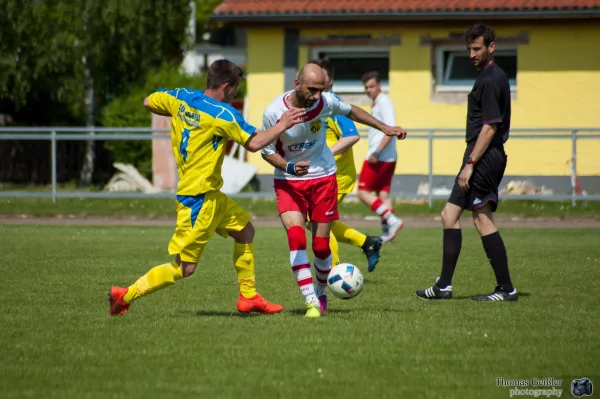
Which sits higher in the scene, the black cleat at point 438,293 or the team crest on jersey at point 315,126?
the team crest on jersey at point 315,126

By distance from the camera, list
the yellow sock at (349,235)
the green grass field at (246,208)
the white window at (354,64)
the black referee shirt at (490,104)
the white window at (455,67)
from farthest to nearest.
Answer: the white window at (354,64) < the white window at (455,67) < the green grass field at (246,208) < the yellow sock at (349,235) < the black referee shirt at (490,104)

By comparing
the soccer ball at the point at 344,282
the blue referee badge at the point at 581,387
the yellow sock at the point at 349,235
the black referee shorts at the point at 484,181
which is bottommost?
the blue referee badge at the point at 581,387

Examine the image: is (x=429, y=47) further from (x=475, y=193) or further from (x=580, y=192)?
(x=475, y=193)

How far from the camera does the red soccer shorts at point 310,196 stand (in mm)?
8625

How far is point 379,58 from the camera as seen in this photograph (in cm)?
2416

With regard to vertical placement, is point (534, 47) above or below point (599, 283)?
above

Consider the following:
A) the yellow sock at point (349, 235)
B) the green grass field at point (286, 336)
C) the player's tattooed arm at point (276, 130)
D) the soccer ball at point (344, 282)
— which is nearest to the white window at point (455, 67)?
the green grass field at point (286, 336)

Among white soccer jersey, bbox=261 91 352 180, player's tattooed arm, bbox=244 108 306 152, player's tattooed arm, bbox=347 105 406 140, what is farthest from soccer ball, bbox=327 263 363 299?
player's tattooed arm, bbox=244 108 306 152

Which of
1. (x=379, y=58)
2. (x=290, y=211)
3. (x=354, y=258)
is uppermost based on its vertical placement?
(x=379, y=58)

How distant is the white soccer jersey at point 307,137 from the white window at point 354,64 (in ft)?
50.8

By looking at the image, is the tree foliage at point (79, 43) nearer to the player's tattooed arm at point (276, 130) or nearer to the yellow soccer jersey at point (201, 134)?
the yellow soccer jersey at point (201, 134)

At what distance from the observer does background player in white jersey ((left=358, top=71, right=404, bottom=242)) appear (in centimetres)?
1416

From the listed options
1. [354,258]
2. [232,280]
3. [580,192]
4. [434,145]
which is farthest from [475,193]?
[434,145]

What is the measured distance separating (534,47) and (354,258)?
11.2m
